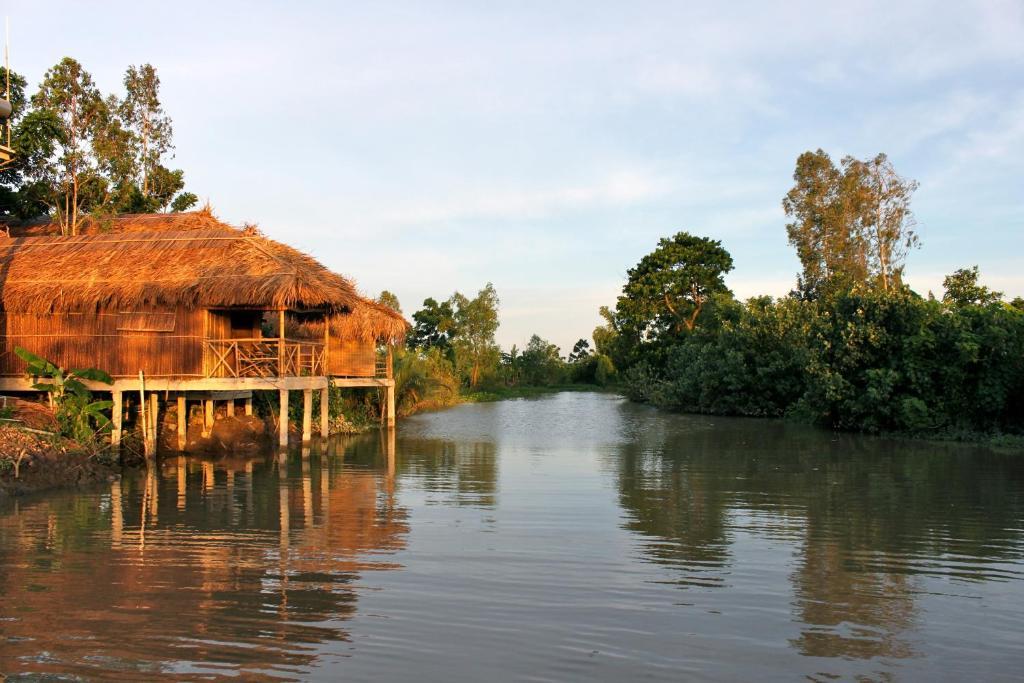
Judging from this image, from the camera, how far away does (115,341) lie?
14.2 m

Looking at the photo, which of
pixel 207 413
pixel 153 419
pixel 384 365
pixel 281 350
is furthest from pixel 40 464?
pixel 384 365

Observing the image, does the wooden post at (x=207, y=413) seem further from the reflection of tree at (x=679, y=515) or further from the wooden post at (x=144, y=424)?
the reflection of tree at (x=679, y=515)

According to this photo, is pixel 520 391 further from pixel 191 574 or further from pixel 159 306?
pixel 191 574

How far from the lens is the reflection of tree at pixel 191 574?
4820mm

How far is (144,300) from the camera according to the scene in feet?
46.0

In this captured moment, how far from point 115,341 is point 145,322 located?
24.3 inches

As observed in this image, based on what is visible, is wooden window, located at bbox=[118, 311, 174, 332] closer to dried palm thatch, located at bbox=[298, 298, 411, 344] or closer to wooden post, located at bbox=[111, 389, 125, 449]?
wooden post, located at bbox=[111, 389, 125, 449]

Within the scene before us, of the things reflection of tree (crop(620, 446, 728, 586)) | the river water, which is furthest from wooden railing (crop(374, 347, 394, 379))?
the river water

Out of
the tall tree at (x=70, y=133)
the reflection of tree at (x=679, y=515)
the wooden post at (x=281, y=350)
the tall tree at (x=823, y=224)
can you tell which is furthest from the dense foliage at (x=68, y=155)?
the tall tree at (x=823, y=224)

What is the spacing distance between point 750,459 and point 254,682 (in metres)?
11.7

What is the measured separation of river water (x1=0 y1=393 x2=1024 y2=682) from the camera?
4719 millimetres

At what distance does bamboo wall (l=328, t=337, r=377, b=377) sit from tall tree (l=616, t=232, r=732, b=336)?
2043cm

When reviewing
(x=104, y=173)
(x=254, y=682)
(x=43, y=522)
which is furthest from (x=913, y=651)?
(x=104, y=173)

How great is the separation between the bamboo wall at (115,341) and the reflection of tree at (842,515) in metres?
7.65
